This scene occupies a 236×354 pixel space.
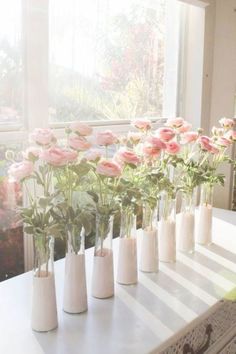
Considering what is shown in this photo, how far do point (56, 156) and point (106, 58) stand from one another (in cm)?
131

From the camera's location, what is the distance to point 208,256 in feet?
5.57

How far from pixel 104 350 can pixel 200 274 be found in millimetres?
572

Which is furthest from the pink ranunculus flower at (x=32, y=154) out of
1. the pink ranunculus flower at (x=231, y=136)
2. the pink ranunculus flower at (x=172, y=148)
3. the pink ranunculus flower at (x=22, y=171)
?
the pink ranunculus flower at (x=231, y=136)

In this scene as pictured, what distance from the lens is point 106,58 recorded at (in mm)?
2234

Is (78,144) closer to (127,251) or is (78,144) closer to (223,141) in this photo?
(127,251)

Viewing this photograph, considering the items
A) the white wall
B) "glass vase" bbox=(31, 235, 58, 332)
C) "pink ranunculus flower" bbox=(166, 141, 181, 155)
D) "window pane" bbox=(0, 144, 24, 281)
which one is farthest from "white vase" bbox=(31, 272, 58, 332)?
the white wall

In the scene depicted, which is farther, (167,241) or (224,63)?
(224,63)

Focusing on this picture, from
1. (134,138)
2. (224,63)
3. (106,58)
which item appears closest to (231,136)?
(134,138)

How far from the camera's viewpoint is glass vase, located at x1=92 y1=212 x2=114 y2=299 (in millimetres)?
1312

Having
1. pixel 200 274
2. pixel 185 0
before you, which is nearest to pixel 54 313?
pixel 200 274

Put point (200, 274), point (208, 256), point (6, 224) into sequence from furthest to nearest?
1. point (6, 224)
2. point (208, 256)
3. point (200, 274)

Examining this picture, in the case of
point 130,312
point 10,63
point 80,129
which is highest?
point 10,63

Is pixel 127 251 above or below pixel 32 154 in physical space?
below

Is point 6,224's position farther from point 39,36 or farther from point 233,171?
point 233,171
